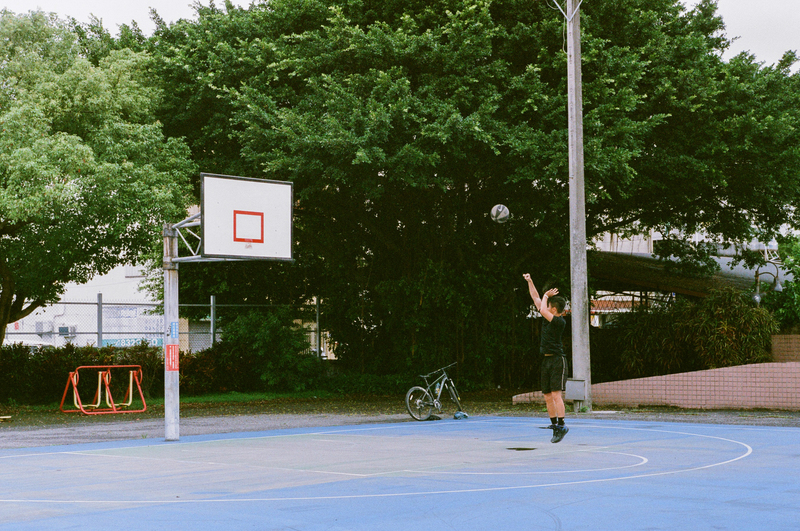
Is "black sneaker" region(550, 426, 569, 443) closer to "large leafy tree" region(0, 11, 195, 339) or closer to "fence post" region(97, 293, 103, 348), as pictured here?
"large leafy tree" region(0, 11, 195, 339)

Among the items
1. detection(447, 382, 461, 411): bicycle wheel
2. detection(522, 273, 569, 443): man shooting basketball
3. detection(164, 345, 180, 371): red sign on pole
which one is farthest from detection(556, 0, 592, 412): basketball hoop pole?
detection(164, 345, 180, 371): red sign on pole

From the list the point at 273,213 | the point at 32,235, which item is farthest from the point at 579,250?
the point at 32,235

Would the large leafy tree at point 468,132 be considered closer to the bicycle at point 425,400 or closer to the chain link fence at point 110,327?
the chain link fence at point 110,327

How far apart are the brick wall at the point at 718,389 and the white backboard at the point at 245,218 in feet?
27.9

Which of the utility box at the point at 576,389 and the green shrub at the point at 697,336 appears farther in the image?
the green shrub at the point at 697,336

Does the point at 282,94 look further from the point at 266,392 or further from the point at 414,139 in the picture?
the point at 266,392

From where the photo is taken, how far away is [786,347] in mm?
25000

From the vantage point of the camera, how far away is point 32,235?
18594mm

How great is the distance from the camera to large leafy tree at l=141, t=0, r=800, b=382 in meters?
19.3

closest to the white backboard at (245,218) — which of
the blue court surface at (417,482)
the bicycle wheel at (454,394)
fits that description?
the blue court surface at (417,482)

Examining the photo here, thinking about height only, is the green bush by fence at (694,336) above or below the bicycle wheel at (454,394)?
above

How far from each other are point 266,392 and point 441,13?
1122 cm

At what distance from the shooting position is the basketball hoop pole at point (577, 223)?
18.4 m

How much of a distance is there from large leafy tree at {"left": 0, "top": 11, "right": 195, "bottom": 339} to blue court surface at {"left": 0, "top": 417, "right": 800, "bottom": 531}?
227 inches
